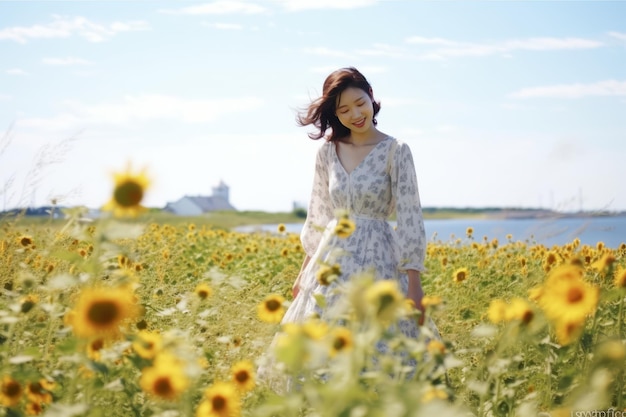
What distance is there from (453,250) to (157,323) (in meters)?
3.48

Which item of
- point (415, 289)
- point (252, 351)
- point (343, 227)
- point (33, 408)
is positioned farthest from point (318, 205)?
point (33, 408)

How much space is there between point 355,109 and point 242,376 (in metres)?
2.00

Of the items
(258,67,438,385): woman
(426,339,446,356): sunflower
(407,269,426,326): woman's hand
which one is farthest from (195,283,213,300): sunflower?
(407,269,426,326): woman's hand

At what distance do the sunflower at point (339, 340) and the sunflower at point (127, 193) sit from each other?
558 millimetres

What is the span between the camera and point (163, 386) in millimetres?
1516

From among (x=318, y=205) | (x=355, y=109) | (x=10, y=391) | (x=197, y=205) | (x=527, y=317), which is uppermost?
(x=355, y=109)

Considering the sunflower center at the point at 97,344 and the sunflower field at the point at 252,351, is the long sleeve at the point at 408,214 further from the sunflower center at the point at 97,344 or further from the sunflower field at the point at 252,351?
the sunflower center at the point at 97,344

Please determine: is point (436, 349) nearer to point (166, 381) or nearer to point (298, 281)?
A: point (166, 381)

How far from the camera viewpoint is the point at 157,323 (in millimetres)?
3646

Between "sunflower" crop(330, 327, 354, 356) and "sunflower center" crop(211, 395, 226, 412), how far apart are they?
0.89ft

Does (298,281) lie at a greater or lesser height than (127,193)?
lesser

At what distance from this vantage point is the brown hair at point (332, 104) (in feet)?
11.8

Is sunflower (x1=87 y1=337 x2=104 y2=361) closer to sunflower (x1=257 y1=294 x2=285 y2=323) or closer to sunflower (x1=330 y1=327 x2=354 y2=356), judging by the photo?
sunflower (x1=257 y1=294 x2=285 y2=323)

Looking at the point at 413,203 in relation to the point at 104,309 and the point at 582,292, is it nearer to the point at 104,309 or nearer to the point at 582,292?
the point at 582,292
